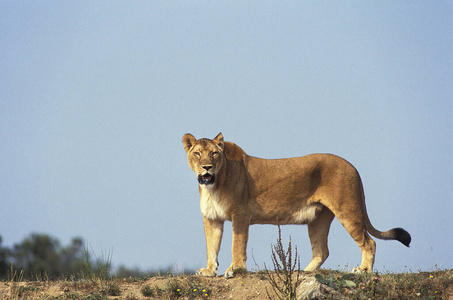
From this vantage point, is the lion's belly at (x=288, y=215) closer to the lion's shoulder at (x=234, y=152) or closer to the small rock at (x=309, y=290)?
the lion's shoulder at (x=234, y=152)

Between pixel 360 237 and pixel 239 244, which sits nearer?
pixel 239 244

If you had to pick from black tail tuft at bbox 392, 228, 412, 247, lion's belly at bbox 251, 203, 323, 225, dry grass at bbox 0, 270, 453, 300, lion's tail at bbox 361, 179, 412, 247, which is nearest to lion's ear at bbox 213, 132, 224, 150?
lion's belly at bbox 251, 203, 323, 225

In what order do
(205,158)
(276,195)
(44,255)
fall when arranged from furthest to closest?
1. (44,255)
2. (276,195)
3. (205,158)

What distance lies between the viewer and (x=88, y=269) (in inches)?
434

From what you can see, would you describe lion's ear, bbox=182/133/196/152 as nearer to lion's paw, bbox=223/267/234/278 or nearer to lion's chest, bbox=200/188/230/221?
lion's chest, bbox=200/188/230/221

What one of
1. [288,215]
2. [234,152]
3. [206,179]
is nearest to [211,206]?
[206,179]

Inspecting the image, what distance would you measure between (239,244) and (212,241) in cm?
74

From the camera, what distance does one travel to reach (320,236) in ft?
42.3

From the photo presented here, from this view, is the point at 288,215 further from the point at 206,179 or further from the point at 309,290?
the point at 309,290

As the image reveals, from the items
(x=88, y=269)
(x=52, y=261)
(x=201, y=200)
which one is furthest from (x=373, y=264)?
(x=52, y=261)

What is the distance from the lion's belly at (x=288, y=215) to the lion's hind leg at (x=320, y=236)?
0.44 metres

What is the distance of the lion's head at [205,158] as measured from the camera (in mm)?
11180

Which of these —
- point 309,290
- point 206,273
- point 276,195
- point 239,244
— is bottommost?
point 309,290

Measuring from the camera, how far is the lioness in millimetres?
11469
